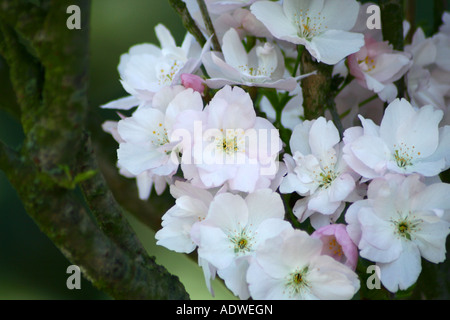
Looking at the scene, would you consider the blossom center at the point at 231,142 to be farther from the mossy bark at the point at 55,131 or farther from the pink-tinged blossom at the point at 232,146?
the mossy bark at the point at 55,131

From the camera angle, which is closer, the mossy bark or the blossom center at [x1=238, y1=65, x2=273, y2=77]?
the mossy bark

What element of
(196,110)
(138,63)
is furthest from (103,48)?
(196,110)

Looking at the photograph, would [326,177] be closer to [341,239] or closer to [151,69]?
[341,239]

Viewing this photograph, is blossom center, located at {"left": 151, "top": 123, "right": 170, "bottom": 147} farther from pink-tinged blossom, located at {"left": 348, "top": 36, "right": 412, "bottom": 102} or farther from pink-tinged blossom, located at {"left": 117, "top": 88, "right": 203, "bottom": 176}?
pink-tinged blossom, located at {"left": 348, "top": 36, "right": 412, "bottom": 102}

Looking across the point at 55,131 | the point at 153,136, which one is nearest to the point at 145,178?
the point at 153,136

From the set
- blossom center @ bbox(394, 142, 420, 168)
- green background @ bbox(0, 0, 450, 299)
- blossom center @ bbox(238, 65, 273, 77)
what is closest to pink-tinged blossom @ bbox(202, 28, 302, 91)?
blossom center @ bbox(238, 65, 273, 77)

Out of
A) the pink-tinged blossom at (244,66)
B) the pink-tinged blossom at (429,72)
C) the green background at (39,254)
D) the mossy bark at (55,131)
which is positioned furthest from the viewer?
the green background at (39,254)

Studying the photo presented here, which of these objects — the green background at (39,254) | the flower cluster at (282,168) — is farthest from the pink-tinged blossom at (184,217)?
the green background at (39,254)
